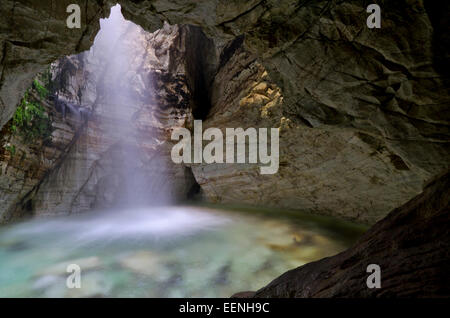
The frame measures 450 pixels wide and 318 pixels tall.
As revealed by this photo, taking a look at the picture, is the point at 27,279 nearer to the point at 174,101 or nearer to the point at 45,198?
the point at 45,198

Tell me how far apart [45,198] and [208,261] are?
7674 millimetres

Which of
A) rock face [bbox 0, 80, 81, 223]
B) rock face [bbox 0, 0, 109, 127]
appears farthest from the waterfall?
rock face [bbox 0, 0, 109, 127]

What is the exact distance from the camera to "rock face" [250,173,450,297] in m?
1.61

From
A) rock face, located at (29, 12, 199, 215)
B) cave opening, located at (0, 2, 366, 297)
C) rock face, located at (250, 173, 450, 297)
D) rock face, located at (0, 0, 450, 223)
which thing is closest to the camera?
rock face, located at (250, 173, 450, 297)

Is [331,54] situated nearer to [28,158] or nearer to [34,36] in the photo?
[34,36]

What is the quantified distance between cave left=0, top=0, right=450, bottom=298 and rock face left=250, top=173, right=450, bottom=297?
16 mm

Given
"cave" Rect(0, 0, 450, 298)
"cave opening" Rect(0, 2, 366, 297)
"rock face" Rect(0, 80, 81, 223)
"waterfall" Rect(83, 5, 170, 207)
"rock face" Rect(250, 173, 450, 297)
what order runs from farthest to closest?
1. "waterfall" Rect(83, 5, 170, 207)
2. "rock face" Rect(0, 80, 81, 223)
3. "cave opening" Rect(0, 2, 366, 297)
4. "cave" Rect(0, 0, 450, 298)
5. "rock face" Rect(250, 173, 450, 297)

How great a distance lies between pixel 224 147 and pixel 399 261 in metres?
7.79

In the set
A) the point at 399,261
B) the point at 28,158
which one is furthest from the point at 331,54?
the point at 28,158

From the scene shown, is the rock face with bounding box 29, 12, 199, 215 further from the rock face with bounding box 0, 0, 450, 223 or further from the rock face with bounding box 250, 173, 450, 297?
the rock face with bounding box 250, 173, 450, 297

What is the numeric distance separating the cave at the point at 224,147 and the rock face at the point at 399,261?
2 cm

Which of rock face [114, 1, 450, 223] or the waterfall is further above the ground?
the waterfall

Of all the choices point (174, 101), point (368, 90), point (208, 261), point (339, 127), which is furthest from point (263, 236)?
point (174, 101)

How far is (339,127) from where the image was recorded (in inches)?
157
